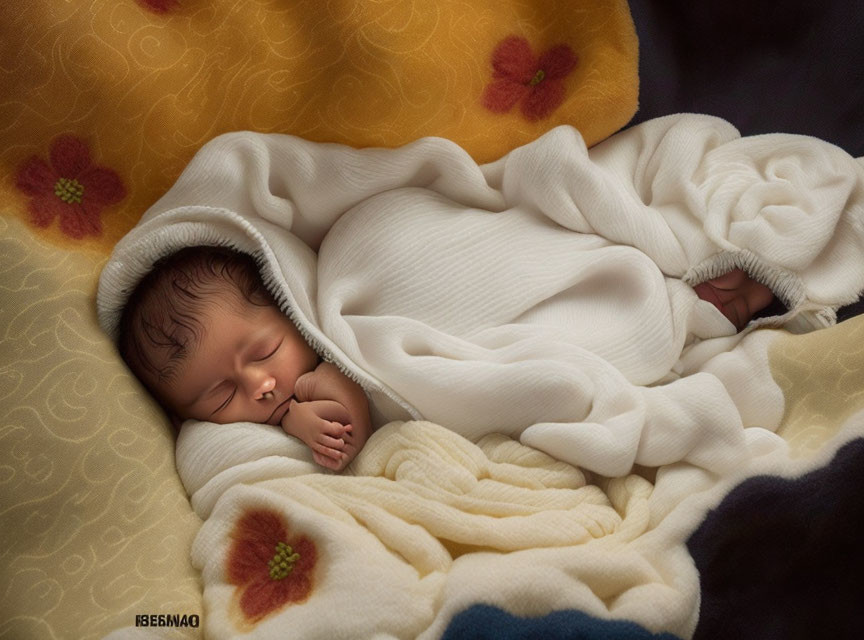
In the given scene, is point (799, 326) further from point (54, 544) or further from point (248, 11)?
point (54, 544)

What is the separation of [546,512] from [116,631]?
0.49 meters

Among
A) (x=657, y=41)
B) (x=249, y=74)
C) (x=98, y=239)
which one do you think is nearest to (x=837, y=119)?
(x=657, y=41)

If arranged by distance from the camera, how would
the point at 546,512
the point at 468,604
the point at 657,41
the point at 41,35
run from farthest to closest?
the point at 657,41
the point at 41,35
the point at 546,512
the point at 468,604

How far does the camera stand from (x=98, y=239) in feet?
3.91

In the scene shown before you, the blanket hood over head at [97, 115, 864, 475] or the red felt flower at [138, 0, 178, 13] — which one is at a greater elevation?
the red felt flower at [138, 0, 178, 13]

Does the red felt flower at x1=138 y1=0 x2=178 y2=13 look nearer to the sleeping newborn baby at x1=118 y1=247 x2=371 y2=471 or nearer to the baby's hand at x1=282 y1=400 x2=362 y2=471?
the sleeping newborn baby at x1=118 y1=247 x2=371 y2=471

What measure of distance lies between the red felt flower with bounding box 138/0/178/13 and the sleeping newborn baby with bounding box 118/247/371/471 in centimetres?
34

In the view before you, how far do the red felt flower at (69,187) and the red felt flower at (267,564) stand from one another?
0.51 m

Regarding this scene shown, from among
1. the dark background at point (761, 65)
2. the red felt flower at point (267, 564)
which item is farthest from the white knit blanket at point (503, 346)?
the dark background at point (761, 65)

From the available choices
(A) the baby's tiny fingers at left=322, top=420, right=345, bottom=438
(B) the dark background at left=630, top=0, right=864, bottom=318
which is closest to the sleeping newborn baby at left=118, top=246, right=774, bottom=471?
(A) the baby's tiny fingers at left=322, top=420, right=345, bottom=438

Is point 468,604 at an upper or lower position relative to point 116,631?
upper

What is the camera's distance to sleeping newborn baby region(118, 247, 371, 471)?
3.62 ft

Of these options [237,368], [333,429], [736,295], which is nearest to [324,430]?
[333,429]

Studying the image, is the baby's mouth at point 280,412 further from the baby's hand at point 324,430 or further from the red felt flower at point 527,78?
the red felt flower at point 527,78
